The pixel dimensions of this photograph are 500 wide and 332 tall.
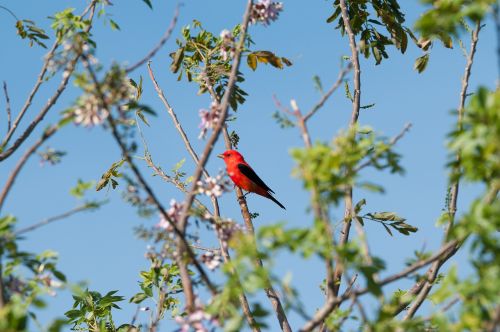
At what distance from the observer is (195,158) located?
7.18 meters

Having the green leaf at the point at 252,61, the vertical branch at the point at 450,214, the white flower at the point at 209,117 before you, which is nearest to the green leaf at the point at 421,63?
the vertical branch at the point at 450,214

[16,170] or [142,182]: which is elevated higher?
[16,170]

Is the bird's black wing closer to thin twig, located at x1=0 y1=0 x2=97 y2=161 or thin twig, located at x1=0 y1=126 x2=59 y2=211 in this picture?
thin twig, located at x1=0 y1=0 x2=97 y2=161

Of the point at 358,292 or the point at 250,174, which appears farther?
the point at 250,174

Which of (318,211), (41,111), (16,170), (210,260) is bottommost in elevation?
(318,211)

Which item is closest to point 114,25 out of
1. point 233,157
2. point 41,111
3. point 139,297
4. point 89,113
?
point 41,111

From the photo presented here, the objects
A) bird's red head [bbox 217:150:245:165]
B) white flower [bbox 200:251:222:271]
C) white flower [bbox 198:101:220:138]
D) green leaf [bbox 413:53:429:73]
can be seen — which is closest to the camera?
white flower [bbox 200:251:222:271]

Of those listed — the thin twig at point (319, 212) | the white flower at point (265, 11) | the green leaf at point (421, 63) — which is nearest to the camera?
the thin twig at point (319, 212)

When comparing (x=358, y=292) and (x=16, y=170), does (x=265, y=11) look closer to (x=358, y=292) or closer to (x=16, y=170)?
(x=16, y=170)

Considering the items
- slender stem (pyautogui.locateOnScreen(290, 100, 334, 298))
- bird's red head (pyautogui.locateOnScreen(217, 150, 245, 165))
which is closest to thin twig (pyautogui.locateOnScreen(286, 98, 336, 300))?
slender stem (pyautogui.locateOnScreen(290, 100, 334, 298))

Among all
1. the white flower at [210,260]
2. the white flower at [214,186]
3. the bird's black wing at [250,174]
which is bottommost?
the white flower at [210,260]

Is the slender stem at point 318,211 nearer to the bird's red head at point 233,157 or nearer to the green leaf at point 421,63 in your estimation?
the green leaf at point 421,63

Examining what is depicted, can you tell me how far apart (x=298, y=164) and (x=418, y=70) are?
428cm

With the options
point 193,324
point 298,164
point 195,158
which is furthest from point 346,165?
point 195,158
